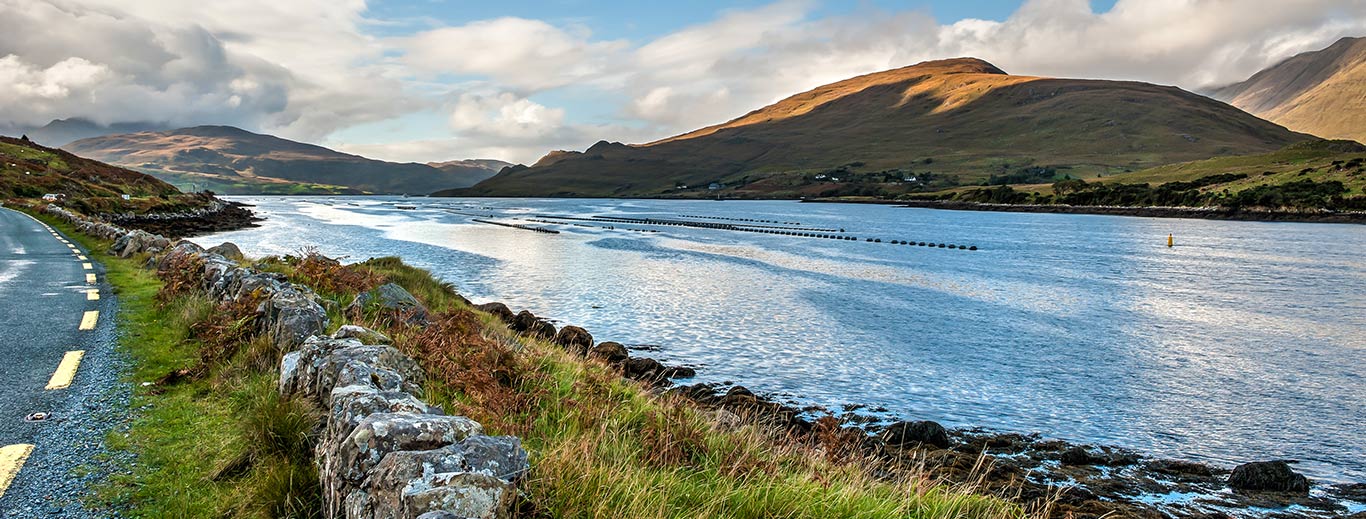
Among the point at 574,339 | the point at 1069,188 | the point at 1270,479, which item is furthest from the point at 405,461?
the point at 1069,188

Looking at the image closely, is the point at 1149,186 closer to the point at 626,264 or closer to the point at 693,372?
the point at 626,264

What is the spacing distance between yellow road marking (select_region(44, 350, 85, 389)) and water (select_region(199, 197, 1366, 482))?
12455 mm

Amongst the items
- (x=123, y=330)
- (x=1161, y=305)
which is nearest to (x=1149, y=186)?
(x=1161, y=305)

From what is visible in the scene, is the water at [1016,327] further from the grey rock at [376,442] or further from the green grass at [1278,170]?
the green grass at [1278,170]

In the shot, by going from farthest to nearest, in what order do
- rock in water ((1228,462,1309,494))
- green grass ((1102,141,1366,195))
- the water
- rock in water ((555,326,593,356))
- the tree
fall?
the tree < green grass ((1102,141,1366,195)) < rock in water ((555,326,593,356)) < the water < rock in water ((1228,462,1309,494))

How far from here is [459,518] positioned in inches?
167

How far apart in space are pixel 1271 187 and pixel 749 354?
134m

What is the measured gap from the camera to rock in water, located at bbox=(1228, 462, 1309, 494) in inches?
447

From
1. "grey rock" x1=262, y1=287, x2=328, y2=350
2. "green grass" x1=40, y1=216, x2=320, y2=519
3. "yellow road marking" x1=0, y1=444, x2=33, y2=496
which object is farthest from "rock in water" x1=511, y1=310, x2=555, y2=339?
"yellow road marking" x1=0, y1=444, x2=33, y2=496

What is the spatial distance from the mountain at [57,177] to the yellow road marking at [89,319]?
7802 centimetres

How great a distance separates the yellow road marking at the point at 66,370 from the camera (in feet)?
28.4

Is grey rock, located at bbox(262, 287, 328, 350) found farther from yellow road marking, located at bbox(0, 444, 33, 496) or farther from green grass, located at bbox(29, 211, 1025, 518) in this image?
yellow road marking, located at bbox(0, 444, 33, 496)

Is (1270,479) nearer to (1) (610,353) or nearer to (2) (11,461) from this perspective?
(1) (610,353)

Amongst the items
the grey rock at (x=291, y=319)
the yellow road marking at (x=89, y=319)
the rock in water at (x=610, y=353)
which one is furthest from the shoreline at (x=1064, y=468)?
Result: the yellow road marking at (x=89, y=319)
